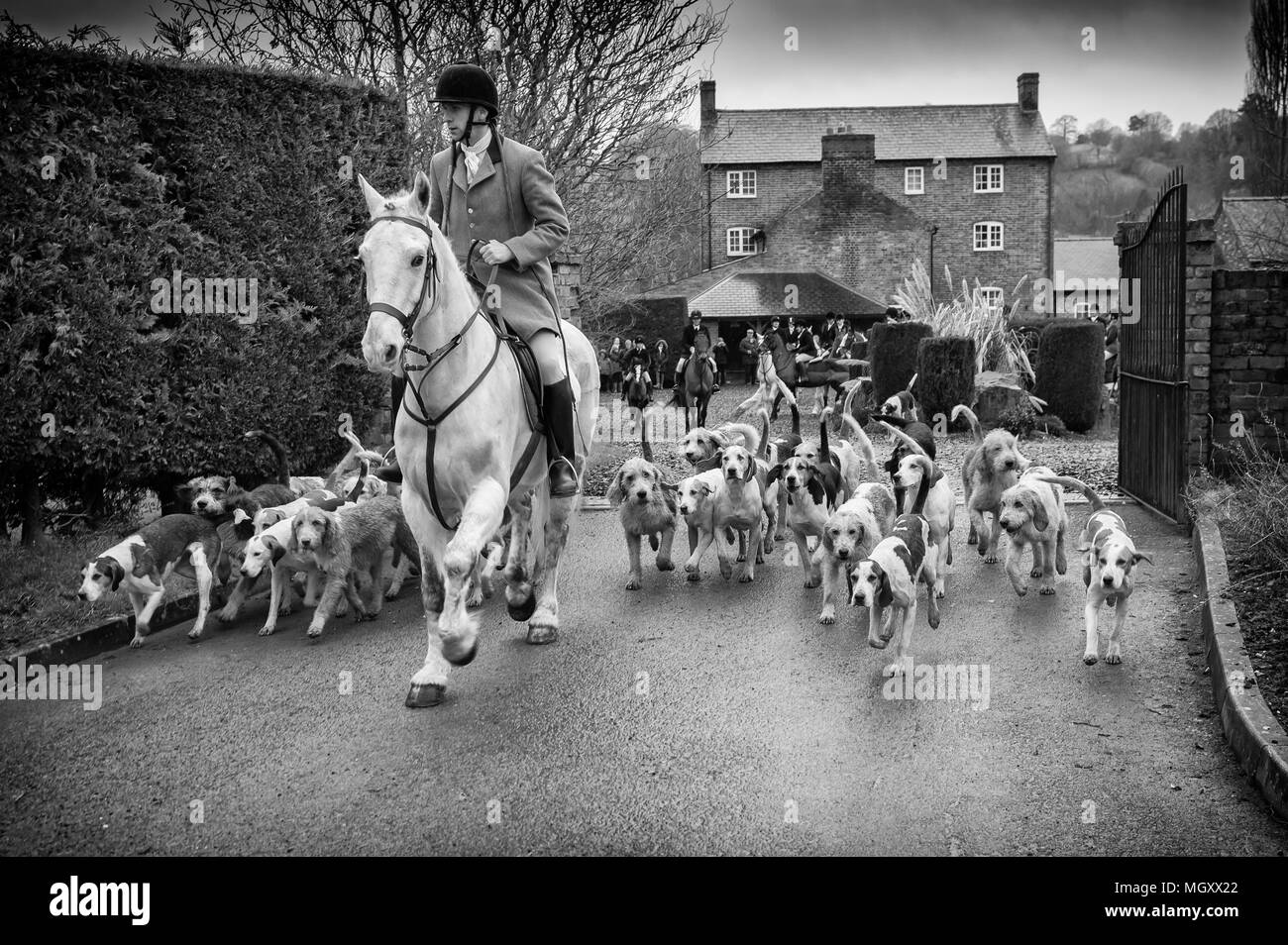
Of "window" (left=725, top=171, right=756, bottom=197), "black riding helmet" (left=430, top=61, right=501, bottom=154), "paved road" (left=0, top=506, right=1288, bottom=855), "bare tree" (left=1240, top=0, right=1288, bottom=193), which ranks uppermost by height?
"window" (left=725, top=171, right=756, bottom=197)

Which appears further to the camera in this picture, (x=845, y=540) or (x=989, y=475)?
(x=989, y=475)

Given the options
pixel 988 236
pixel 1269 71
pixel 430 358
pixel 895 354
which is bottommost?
pixel 430 358

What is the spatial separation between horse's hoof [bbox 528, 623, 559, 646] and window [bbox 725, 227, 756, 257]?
47891mm

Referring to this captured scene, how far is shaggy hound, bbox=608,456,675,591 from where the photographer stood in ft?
31.2

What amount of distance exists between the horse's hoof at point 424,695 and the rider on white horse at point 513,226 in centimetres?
167

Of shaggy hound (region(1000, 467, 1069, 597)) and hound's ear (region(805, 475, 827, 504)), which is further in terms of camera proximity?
hound's ear (region(805, 475, 827, 504))

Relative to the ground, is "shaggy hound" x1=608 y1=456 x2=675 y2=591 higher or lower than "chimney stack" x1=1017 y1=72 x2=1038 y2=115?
lower

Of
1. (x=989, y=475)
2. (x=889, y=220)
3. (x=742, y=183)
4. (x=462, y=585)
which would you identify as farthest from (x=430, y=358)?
(x=742, y=183)

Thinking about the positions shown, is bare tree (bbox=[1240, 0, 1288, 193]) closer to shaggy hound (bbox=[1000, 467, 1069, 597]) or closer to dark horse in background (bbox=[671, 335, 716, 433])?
dark horse in background (bbox=[671, 335, 716, 433])

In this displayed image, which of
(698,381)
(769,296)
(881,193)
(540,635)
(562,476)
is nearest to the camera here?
(562,476)

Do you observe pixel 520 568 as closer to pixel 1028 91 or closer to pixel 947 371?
pixel 947 371

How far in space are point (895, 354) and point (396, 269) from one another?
60.2 ft

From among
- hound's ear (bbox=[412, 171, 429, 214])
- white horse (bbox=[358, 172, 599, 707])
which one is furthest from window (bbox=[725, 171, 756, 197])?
hound's ear (bbox=[412, 171, 429, 214])

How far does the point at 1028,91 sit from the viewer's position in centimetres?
5566
